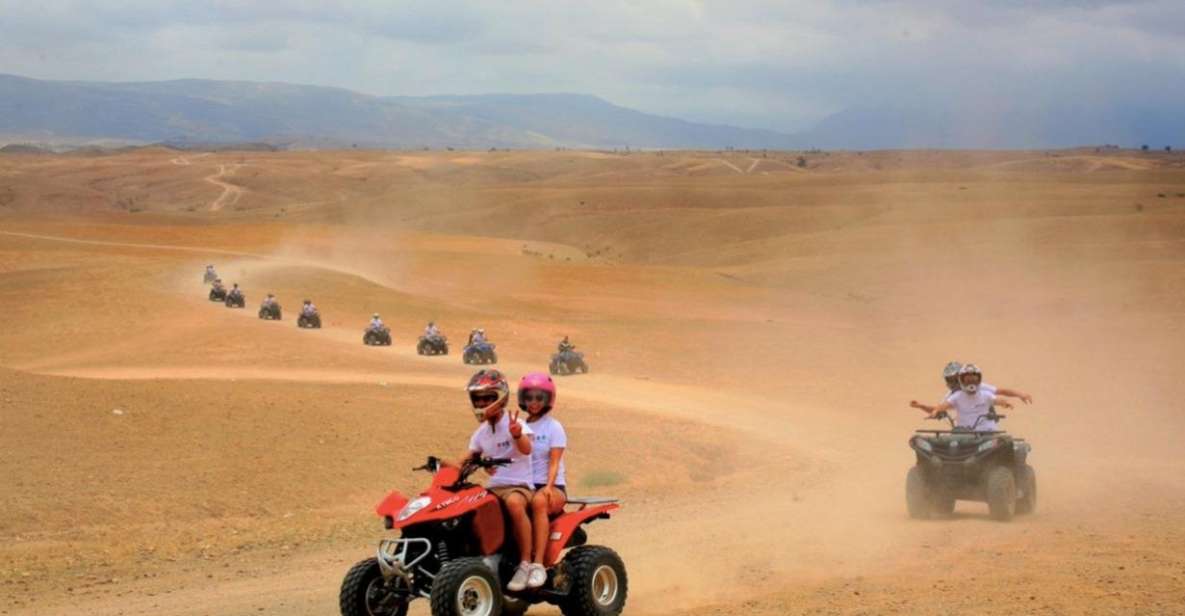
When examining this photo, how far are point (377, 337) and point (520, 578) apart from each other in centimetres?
3547

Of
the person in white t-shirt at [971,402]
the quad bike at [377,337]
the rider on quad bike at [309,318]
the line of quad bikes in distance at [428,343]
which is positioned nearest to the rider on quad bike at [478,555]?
the person in white t-shirt at [971,402]

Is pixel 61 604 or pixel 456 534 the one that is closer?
pixel 456 534

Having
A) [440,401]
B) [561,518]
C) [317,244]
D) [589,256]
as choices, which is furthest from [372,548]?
[589,256]

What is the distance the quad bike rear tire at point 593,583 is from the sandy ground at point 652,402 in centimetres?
86

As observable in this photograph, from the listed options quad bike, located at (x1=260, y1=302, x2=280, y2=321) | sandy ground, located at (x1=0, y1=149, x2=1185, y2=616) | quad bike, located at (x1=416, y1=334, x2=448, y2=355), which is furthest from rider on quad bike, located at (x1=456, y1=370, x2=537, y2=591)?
quad bike, located at (x1=260, y1=302, x2=280, y2=321)

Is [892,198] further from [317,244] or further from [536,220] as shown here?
[317,244]

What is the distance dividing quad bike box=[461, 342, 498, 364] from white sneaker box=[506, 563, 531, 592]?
29.9 m

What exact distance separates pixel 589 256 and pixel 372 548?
91017 mm

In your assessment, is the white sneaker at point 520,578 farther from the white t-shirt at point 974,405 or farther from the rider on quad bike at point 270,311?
the rider on quad bike at point 270,311

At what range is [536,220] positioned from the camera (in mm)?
129375

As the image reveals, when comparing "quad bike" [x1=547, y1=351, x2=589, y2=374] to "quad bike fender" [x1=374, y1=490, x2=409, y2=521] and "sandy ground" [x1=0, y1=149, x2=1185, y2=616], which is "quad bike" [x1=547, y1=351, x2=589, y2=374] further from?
"quad bike fender" [x1=374, y1=490, x2=409, y2=521]

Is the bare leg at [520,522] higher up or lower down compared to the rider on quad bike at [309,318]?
lower down

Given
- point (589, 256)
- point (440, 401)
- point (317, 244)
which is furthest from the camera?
point (589, 256)

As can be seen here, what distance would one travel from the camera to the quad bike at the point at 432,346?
43875 mm
